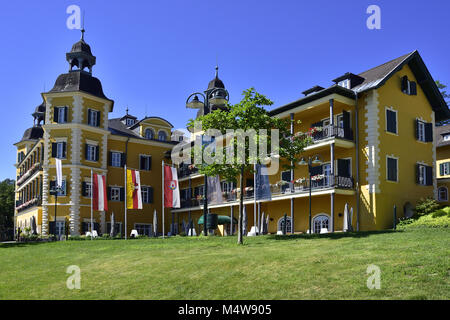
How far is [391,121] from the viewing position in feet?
96.3

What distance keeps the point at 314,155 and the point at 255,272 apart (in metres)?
19.0

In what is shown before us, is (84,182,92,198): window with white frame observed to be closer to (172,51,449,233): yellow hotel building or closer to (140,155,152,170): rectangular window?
(140,155,152,170): rectangular window

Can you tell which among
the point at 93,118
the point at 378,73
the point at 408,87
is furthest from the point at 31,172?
the point at 408,87

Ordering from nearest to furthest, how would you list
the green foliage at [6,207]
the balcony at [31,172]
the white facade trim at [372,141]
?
the white facade trim at [372,141], the balcony at [31,172], the green foliage at [6,207]

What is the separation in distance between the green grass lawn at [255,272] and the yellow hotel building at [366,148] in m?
9.50

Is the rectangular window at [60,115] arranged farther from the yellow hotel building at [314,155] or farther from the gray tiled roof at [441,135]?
the gray tiled roof at [441,135]

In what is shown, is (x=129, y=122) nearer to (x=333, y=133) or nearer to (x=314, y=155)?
(x=314, y=155)

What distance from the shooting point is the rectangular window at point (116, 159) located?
42.5 m

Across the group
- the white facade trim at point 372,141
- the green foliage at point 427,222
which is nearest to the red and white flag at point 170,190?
the white facade trim at point 372,141

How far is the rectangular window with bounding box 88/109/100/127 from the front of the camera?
133 ft

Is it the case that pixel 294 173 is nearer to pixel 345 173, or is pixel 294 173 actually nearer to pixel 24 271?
pixel 345 173

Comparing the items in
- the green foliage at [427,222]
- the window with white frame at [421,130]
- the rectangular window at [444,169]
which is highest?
the window with white frame at [421,130]

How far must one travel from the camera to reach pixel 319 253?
14711 mm

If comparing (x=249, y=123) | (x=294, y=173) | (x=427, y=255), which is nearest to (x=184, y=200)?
(x=294, y=173)
